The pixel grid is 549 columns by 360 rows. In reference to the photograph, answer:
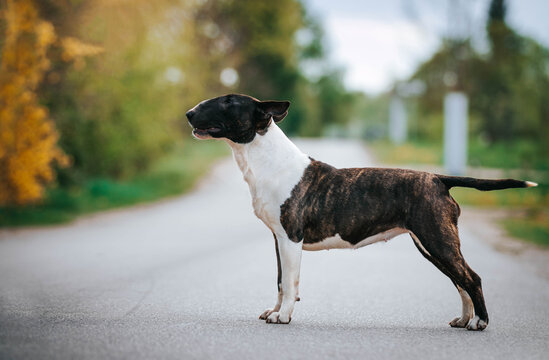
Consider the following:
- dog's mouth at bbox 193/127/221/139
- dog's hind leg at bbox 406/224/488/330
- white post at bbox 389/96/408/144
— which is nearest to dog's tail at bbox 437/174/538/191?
dog's hind leg at bbox 406/224/488/330

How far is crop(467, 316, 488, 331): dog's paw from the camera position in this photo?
5051 millimetres

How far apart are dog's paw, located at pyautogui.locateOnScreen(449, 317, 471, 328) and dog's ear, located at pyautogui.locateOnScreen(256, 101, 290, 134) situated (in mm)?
2324

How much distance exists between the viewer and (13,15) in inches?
483

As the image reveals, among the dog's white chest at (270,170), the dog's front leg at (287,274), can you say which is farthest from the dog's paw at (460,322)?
the dog's white chest at (270,170)

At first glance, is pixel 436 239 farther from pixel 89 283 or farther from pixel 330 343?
pixel 89 283

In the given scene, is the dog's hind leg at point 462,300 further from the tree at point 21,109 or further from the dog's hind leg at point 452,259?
the tree at point 21,109

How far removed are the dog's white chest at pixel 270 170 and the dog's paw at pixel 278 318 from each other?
0.72 metres

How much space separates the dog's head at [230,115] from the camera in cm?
505

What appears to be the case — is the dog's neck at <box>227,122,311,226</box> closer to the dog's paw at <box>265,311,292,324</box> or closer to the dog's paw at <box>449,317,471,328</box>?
the dog's paw at <box>265,311,292,324</box>

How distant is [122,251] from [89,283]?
2.46m

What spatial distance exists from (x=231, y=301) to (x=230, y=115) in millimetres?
2092

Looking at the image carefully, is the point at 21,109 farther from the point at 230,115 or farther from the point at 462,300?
the point at 462,300

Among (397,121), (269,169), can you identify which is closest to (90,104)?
(269,169)

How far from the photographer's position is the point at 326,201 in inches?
203
